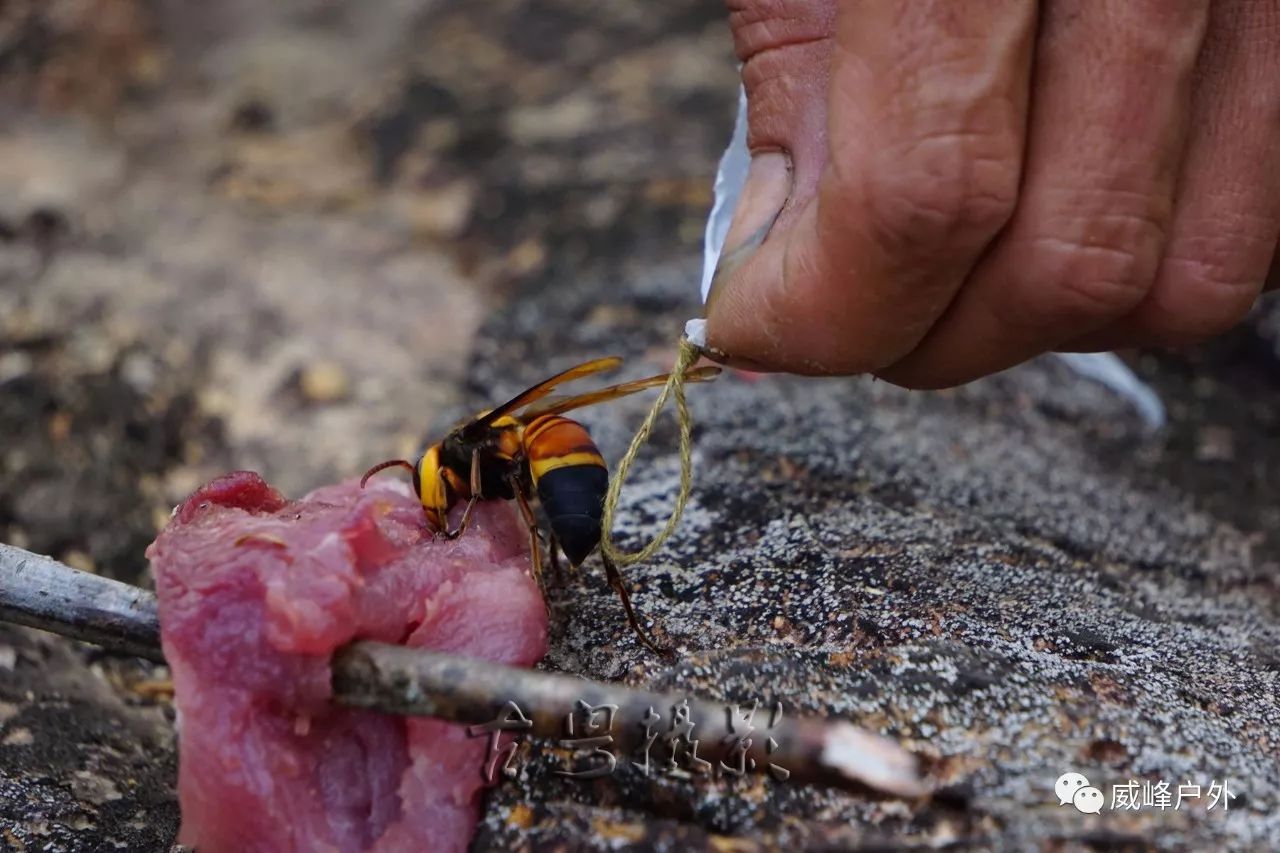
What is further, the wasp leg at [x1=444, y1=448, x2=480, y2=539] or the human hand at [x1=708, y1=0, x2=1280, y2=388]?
the wasp leg at [x1=444, y1=448, x2=480, y2=539]

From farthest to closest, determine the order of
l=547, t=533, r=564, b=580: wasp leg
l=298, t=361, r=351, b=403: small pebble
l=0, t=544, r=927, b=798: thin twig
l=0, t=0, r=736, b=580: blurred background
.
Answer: l=298, t=361, r=351, b=403: small pebble, l=0, t=0, r=736, b=580: blurred background, l=547, t=533, r=564, b=580: wasp leg, l=0, t=544, r=927, b=798: thin twig

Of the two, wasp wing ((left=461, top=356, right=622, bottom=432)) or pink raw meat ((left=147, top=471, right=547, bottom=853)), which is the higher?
wasp wing ((left=461, top=356, right=622, bottom=432))

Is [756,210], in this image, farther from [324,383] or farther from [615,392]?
[324,383]

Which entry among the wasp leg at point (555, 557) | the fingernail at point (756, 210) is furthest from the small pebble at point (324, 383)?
the fingernail at point (756, 210)

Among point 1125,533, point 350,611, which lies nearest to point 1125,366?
point 1125,533

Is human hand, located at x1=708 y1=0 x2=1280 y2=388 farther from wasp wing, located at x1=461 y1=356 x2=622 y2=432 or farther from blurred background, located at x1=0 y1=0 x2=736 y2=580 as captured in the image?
blurred background, located at x1=0 y1=0 x2=736 y2=580

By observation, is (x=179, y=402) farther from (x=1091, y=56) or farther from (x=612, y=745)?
(x=1091, y=56)

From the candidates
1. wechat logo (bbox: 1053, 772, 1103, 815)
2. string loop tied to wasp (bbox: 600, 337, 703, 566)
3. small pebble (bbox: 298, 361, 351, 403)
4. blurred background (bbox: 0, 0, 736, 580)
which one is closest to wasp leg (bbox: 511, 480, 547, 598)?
string loop tied to wasp (bbox: 600, 337, 703, 566)

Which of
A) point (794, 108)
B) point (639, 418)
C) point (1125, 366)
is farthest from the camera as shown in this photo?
point (1125, 366)

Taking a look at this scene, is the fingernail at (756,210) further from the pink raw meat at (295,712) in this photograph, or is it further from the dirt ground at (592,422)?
the pink raw meat at (295,712)
